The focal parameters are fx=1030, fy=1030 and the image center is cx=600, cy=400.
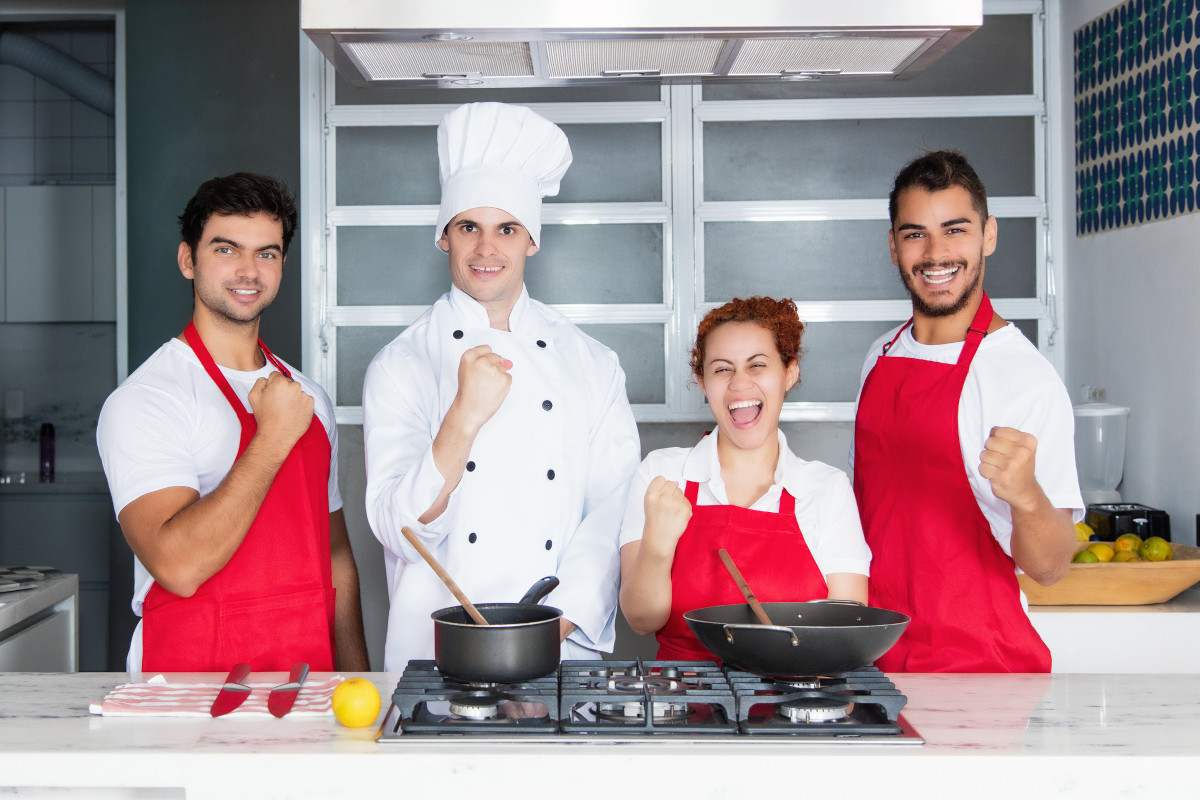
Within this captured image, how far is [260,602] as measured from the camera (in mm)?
1930

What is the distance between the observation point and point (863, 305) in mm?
3523

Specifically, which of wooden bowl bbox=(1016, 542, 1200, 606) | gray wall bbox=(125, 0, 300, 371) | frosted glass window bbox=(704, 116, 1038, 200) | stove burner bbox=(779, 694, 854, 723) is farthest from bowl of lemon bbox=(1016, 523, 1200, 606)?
gray wall bbox=(125, 0, 300, 371)

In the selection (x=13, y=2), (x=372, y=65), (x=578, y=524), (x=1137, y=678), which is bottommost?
(x=1137, y=678)

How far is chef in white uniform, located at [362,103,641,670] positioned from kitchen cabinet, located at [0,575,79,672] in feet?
3.07

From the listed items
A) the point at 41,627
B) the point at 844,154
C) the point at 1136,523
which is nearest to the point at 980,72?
the point at 844,154

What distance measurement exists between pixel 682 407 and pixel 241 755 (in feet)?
8.01

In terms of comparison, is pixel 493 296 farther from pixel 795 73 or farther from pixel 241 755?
pixel 241 755

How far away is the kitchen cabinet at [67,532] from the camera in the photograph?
453cm

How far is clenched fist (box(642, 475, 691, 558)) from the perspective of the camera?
1652mm

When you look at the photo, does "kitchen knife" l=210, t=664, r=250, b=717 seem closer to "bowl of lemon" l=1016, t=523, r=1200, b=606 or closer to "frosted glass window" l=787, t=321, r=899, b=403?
"bowl of lemon" l=1016, t=523, r=1200, b=606

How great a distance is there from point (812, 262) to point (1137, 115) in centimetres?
107

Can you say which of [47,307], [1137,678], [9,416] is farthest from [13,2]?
[1137,678]

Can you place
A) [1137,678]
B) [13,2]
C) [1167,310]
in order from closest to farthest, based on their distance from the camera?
[1137,678] → [1167,310] → [13,2]

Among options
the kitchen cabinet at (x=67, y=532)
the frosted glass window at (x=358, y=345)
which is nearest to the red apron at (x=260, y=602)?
the frosted glass window at (x=358, y=345)
